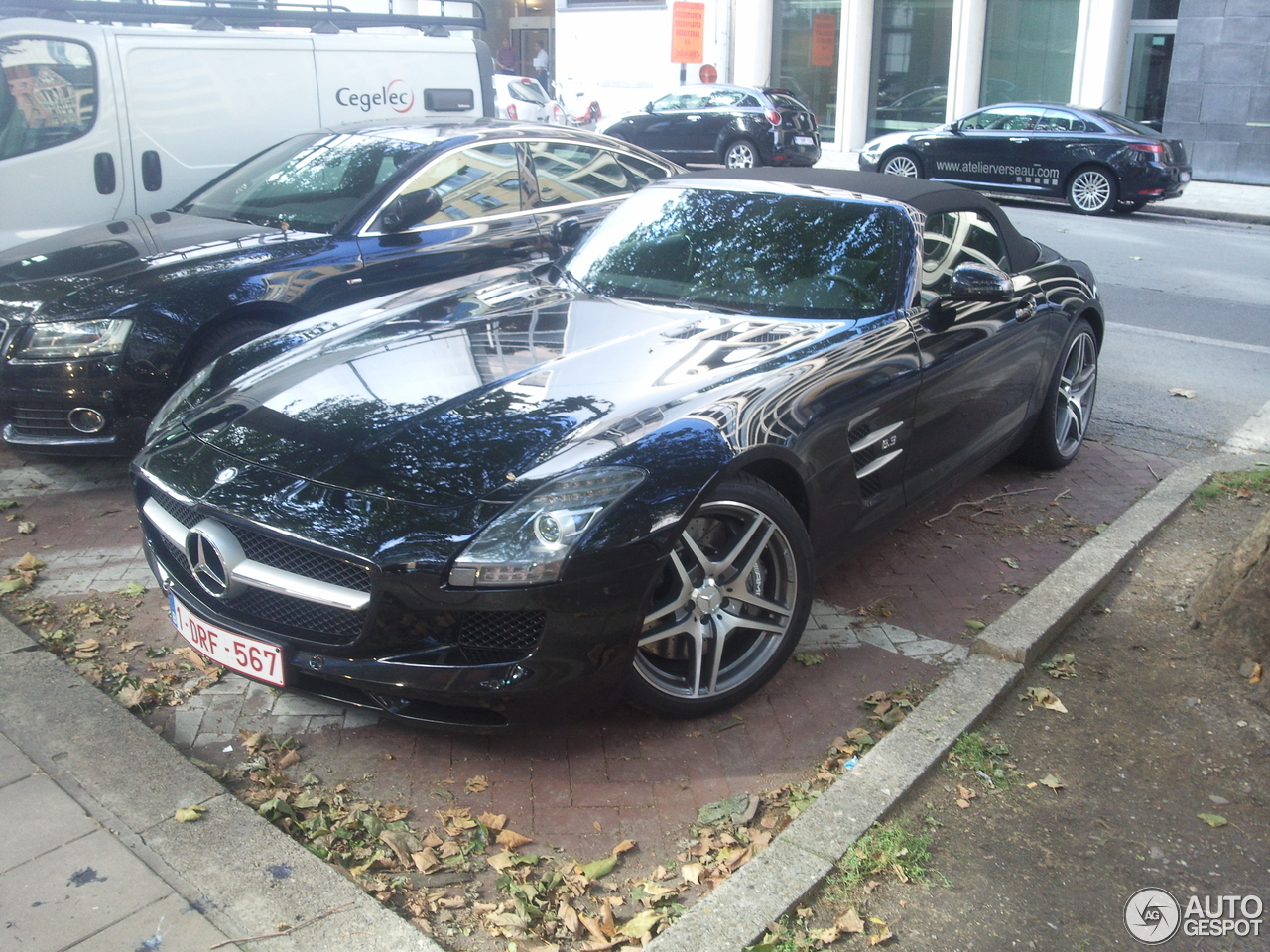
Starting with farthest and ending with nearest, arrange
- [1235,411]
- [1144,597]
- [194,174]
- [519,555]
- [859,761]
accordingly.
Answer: [194,174], [1235,411], [1144,597], [859,761], [519,555]

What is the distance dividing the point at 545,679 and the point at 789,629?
3.17 ft

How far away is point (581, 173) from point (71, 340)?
3.24 m

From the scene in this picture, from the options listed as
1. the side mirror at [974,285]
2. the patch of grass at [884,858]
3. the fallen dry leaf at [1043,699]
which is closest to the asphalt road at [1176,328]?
the side mirror at [974,285]

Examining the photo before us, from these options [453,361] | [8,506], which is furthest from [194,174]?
[453,361]

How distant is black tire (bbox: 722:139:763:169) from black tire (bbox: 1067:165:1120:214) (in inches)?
210

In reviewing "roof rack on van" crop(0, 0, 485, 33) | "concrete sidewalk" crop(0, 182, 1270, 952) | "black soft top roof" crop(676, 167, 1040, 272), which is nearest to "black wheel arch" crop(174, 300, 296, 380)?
"concrete sidewalk" crop(0, 182, 1270, 952)

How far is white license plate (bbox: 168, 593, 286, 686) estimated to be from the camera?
3064 millimetres

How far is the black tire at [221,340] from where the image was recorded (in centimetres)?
519

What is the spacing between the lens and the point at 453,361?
375 centimetres

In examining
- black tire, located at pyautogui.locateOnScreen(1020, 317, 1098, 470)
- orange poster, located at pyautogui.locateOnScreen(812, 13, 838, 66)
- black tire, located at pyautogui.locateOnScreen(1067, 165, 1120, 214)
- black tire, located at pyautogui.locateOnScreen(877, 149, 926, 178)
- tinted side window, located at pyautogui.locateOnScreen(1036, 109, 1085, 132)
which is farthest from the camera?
orange poster, located at pyautogui.locateOnScreen(812, 13, 838, 66)

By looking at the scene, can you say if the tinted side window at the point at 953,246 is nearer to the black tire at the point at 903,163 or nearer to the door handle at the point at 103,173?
the door handle at the point at 103,173

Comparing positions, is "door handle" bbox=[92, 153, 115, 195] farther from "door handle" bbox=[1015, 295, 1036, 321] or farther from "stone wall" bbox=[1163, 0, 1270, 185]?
"stone wall" bbox=[1163, 0, 1270, 185]

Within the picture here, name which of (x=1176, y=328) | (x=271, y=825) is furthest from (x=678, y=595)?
(x=1176, y=328)

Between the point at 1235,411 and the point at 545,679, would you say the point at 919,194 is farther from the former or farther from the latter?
the point at 1235,411
